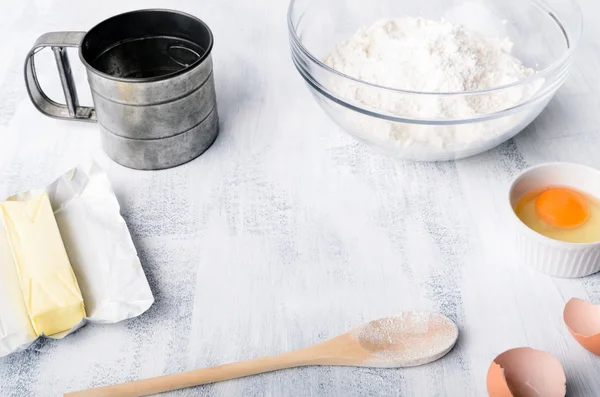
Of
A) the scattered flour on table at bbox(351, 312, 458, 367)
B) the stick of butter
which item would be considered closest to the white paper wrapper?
the stick of butter

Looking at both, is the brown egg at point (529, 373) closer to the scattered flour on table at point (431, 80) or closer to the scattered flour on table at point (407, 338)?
the scattered flour on table at point (407, 338)

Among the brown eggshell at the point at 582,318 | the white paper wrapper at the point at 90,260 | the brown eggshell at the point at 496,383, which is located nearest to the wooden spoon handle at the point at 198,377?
the white paper wrapper at the point at 90,260

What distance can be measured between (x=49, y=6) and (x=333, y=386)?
1.14 metres

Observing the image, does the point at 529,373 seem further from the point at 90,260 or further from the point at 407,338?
the point at 90,260

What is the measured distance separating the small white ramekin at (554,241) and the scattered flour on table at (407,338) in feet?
0.53

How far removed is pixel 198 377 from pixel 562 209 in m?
0.53

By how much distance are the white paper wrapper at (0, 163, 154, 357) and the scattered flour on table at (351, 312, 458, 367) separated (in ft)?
0.96

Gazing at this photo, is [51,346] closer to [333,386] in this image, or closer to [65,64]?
[333,386]

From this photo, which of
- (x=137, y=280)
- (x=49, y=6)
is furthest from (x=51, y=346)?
(x=49, y=6)

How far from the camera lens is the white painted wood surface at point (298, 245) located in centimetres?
92

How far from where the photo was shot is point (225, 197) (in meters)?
1.16

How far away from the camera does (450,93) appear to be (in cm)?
102

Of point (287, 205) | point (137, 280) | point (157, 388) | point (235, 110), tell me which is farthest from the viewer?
point (235, 110)

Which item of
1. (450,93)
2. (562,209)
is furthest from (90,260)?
(562,209)
